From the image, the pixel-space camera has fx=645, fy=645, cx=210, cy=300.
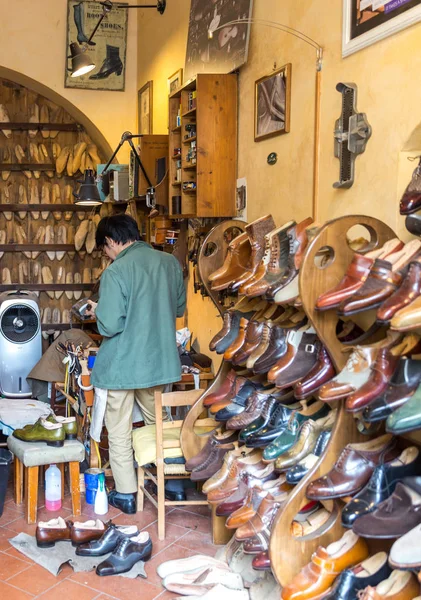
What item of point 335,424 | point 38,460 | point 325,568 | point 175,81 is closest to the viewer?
point 325,568

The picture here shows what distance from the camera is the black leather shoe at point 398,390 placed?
173cm

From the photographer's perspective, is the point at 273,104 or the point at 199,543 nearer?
the point at 199,543

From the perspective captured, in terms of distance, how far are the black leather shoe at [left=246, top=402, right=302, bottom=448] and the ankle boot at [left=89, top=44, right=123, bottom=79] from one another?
4.72 m

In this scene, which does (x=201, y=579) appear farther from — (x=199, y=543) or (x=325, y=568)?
(x=325, y=568)

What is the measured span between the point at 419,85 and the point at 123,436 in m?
2.49

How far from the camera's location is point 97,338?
5.68 meters

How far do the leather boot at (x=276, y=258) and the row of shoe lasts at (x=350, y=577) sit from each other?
3.17 ft

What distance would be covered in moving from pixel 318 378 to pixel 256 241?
2.73ft

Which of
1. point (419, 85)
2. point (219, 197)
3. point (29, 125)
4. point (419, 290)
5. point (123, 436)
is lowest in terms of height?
point (123, 436)

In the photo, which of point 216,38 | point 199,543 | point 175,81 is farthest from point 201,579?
point 175,81

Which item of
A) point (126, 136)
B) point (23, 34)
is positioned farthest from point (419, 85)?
point (23, 34)

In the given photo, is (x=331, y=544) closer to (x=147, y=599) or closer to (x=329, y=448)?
(x=329, y=448)

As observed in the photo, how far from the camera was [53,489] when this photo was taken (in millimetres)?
3699

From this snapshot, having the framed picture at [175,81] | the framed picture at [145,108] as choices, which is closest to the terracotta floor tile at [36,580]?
the framed picture at [175,81]
